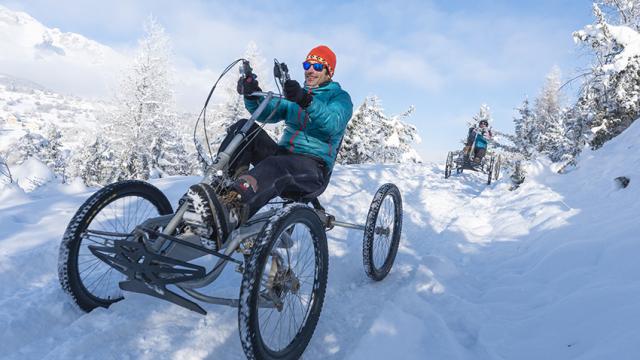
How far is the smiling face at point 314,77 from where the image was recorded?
146 inches

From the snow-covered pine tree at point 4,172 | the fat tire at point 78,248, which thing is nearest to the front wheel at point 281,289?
the fat tire at point 78,248

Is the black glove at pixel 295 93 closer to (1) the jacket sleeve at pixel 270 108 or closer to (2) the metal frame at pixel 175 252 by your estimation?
(2) the metal frame at pixel 175 252

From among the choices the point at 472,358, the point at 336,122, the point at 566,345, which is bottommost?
the point at 472,358

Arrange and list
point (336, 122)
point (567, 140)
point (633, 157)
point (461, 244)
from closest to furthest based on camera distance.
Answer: point (336, 122) < point (461, 244) < point (633, 157) < point (567, 140)

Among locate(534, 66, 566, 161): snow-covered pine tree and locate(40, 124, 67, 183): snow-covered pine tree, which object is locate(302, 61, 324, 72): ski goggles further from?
locate(40, 124, 67, 183): snow-covered pine tree

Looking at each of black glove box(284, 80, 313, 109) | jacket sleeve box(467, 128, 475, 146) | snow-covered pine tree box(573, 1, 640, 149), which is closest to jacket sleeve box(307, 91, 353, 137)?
black glove box(284, 80, 313, 109)

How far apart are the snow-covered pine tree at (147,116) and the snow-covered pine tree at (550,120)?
79.2ft

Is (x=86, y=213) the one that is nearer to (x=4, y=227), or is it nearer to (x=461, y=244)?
(x=4, y=227)

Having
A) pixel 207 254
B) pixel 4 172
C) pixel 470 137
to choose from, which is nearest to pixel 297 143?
pixel 207 254

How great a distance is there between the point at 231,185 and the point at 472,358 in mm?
1778

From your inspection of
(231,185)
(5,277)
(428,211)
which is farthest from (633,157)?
(5,277)

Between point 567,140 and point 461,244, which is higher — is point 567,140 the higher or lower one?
the higher one

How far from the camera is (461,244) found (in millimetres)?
5012

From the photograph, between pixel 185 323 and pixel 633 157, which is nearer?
pixel 185 323
